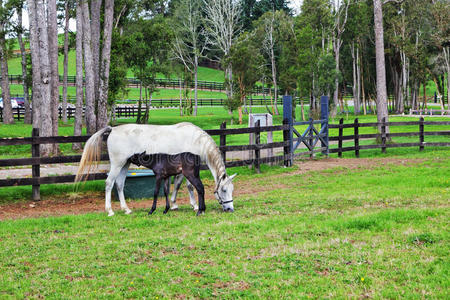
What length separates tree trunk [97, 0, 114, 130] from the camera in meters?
20.1

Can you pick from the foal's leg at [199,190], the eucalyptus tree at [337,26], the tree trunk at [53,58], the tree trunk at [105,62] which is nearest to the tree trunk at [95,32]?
the tree trunk at [105,62]

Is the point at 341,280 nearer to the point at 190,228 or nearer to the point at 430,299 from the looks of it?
the point at 430,299

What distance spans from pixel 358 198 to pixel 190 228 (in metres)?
3.96

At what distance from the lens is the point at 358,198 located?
388 inches

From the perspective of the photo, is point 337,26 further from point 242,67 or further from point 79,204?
point 79,204

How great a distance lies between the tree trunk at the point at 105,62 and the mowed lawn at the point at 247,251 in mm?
11408

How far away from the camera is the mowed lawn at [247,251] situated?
16.5 feet

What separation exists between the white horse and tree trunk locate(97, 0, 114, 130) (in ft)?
35.2

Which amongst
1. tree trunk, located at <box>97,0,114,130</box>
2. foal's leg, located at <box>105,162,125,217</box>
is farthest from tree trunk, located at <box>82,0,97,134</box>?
foal's leg, located at <box>105,162,125,217</box>

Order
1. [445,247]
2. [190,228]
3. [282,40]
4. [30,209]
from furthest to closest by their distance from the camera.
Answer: [282,40] < [30,209] < [190,228] < [445,247]

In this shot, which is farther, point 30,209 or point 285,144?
point 285,144

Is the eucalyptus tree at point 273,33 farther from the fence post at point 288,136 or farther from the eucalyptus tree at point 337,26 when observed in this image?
the fence post at point 288,136

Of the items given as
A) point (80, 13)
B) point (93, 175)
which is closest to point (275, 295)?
point (93, 175)

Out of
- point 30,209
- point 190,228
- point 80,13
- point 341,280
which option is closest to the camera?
point 341,280
